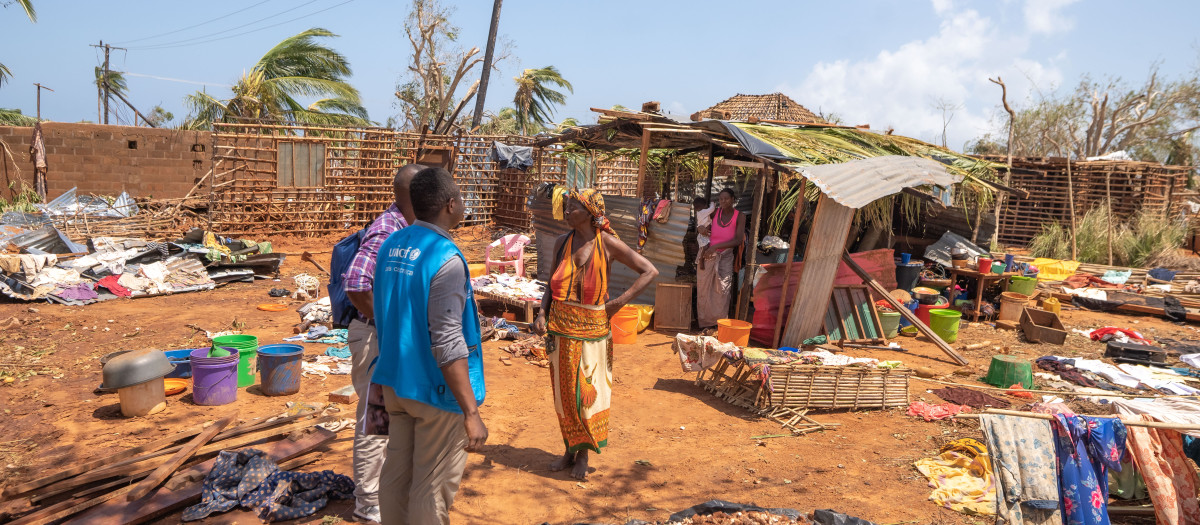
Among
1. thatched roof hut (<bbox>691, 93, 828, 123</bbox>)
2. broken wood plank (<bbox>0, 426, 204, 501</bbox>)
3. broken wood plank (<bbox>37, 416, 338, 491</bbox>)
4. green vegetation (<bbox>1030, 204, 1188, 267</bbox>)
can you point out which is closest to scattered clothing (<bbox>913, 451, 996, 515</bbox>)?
broken wood plank (<bbox>37, 416, 338, 491</bbox>)

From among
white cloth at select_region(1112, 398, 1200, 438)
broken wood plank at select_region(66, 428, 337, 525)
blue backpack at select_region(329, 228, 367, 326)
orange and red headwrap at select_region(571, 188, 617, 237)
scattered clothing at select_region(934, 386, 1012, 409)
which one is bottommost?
broken wood plank at select_region(66, 428, 337, 525)

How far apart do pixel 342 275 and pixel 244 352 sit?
3.19m

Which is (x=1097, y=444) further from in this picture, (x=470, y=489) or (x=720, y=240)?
(x=720, y=240)

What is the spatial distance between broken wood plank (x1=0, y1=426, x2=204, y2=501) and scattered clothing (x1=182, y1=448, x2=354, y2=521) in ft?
1.96

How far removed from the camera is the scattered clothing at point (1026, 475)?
11.5ft

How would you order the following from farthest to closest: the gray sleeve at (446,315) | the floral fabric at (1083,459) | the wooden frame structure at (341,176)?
1. the wooden frame structure at (341,176)
2. the floral fabric at (1083,459)
3. the gray sleeve at (446,315)

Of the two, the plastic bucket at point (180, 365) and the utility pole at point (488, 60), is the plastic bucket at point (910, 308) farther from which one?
the utility pole at point (488, 60)

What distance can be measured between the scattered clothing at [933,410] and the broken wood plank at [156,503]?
15.3 ft

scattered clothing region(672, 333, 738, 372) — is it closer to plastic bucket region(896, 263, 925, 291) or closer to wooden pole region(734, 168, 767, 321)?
wooden pole region(734, 168, 767, 321)

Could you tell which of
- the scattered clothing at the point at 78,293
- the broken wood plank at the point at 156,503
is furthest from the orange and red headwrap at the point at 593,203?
the scattered clothing at the point at 78,293

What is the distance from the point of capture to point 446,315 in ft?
7.44

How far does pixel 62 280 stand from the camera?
8.97 meters

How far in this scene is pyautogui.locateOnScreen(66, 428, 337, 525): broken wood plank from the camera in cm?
323

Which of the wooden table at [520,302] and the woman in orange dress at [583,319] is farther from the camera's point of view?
the wooden table at [520,302]
